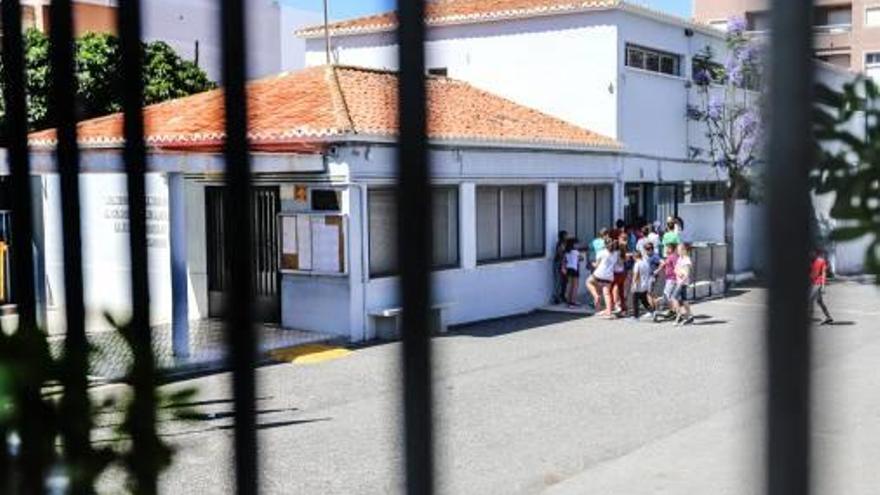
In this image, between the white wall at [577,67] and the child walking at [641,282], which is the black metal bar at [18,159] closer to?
the child walking at [641,282]

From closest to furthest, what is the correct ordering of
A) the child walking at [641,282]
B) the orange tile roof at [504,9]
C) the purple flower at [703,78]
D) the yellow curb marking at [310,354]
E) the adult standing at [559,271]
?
the yellow curb marking at [310,354]
the child walking at [641,282]
the adult standing at [559,271]
the orange tile roof at [504,9]
the purple flower at [703,78]

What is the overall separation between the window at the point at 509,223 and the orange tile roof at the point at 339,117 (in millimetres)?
843

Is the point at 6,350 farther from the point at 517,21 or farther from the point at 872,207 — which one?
the point at 517,21

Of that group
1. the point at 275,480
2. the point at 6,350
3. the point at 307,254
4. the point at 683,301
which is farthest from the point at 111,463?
the point at 683,301

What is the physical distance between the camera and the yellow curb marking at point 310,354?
12133 mm

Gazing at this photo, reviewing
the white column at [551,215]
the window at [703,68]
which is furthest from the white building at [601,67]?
the white column at [551,215]

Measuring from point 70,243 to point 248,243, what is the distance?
0.35 meters

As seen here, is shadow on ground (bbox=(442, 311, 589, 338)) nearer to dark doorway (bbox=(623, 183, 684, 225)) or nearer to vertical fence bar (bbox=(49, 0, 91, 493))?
dark doorway (bbox=(623, 183, 684, 225))

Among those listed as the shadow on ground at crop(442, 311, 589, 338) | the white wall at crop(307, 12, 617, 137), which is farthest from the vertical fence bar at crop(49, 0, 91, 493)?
the white wall at crop(307, 12, 617, 137)

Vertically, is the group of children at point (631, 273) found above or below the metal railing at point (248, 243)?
below

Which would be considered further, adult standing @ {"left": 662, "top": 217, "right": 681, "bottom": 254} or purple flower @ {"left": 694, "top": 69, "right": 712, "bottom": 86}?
purple flower @ {"left": 694, "top": 69, "right": 712, "bottom": 86}

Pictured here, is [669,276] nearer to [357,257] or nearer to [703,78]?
[357,257]

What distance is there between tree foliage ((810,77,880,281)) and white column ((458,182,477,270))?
1396 cm

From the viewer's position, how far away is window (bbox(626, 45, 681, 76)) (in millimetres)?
18684
